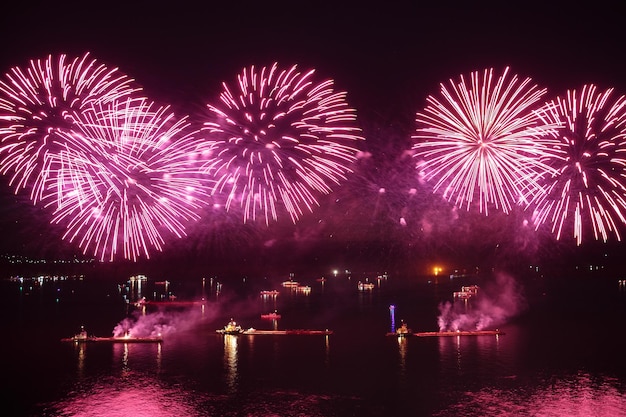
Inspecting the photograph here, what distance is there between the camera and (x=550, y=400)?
50.8m

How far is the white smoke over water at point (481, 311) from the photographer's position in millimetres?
96625

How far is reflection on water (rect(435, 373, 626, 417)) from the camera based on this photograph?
47.5m

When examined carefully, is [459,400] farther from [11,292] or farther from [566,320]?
[11,292]

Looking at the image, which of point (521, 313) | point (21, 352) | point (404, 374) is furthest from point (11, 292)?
point (404, 374)

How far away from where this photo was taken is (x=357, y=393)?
5325 cm

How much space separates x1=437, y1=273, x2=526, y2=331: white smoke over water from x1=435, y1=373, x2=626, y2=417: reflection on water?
32.9 meters

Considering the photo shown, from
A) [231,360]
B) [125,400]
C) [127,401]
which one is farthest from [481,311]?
[127,401]

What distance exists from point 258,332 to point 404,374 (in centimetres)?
3147

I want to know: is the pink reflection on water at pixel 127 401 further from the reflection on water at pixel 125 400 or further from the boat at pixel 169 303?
the boat at pixel 169 303

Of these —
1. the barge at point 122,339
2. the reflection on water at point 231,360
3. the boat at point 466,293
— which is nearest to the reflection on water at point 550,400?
the reflection on water at point 231,360

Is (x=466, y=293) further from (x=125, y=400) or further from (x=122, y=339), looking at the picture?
(x=125, y=400)

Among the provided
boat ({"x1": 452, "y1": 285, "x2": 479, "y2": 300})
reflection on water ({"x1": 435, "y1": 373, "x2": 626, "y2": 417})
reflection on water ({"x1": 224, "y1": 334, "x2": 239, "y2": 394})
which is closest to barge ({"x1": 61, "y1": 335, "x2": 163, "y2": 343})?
reflection on water ({"x1": 224, "y1": 334, "x2": 239, "y2": 394})

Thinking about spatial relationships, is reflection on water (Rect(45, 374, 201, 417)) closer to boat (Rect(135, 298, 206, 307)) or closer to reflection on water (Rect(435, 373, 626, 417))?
reflection on water (Rect(435, 373, 626, 417))

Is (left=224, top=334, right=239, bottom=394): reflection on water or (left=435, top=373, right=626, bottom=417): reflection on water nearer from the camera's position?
(left=435, top=373, right=626, bottom=417): reflection on water
